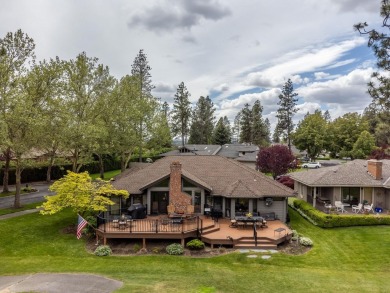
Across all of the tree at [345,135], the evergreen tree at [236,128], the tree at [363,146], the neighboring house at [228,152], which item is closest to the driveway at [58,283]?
the neighboring house at [228,152]

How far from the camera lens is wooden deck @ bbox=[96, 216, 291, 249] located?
1878 centimetres

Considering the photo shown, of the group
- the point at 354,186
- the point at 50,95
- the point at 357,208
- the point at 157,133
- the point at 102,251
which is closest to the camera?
the point at 102,251

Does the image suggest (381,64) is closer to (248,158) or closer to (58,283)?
(58,283)

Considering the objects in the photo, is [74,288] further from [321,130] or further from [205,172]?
[321,130]

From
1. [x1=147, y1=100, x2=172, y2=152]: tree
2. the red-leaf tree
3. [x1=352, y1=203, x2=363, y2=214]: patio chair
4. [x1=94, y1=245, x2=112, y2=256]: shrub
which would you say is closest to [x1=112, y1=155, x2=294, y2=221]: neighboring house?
[x1=94, y1=245, x2=112, y2=256]: shrub

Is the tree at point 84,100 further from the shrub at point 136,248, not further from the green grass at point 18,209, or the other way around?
the shrub at point 136,248

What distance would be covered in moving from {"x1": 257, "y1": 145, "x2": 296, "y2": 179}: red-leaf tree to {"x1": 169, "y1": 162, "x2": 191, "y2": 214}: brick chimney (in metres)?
19.2

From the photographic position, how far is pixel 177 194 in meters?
22.3

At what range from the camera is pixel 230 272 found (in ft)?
50.3

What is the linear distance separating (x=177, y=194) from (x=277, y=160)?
65.1 feet

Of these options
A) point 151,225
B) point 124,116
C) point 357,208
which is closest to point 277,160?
point 357,208

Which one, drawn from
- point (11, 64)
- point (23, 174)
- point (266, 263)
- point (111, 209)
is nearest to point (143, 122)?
point (23, 174)

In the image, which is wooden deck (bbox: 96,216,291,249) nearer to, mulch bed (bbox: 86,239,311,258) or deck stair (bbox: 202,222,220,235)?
deck stair (bbox: 202,222,220,235)

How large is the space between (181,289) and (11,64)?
78.5ft
